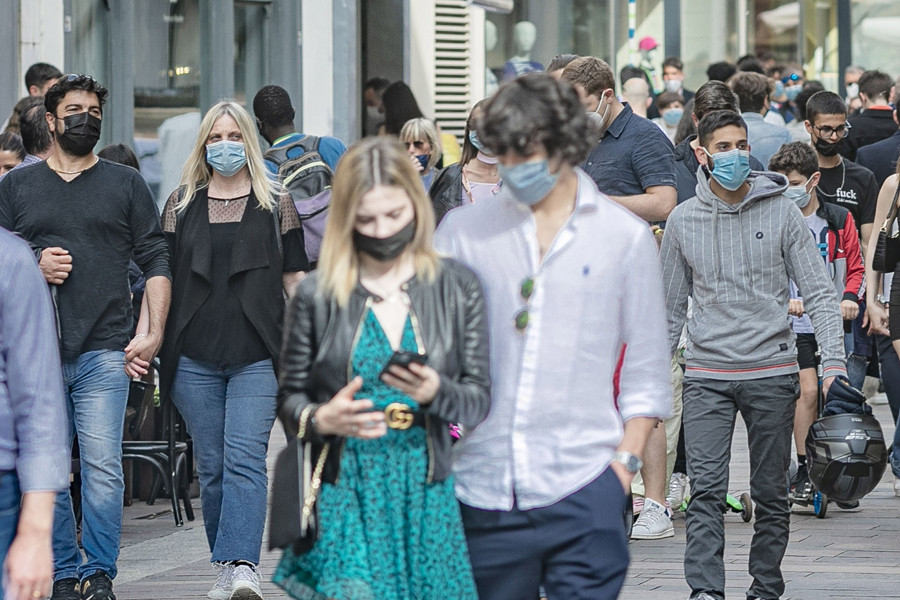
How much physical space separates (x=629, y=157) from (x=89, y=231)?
2315 mm

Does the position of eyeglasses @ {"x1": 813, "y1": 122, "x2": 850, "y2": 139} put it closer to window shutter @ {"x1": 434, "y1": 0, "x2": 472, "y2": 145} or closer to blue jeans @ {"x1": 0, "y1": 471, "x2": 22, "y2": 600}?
blue jeans @ {"x1": 0, "y1": 471, "x2": 22, "y2": 600}

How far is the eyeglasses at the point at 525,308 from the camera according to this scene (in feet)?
12.9

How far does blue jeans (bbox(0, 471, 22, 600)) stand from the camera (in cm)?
394

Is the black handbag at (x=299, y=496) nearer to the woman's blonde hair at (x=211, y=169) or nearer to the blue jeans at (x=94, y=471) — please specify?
the blue jeans at (x=94, y=471)

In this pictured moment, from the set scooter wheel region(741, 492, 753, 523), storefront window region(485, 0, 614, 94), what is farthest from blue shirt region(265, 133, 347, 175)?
storefront window region(485, 0, 614, 94)

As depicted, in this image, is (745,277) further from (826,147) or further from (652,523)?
(826,147)

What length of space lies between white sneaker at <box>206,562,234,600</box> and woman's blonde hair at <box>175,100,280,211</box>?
1.43m

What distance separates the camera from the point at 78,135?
6.86 m

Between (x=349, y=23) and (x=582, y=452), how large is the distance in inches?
562

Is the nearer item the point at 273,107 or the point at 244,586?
the point at 244,586

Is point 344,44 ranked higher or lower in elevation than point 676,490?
higher

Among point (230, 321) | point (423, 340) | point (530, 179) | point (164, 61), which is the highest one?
point (164, 61)

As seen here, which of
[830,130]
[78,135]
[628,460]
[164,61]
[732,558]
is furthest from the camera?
[164,61]

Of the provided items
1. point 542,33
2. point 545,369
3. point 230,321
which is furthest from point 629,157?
point 542,33
